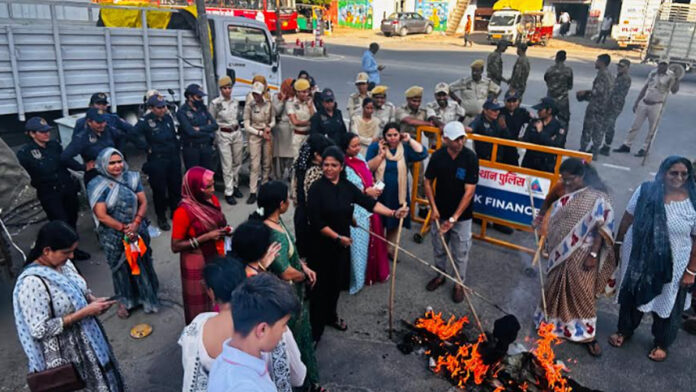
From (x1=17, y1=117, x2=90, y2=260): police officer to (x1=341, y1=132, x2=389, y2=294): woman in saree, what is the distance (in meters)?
3.37

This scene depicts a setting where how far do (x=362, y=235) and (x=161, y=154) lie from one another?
3201 mm

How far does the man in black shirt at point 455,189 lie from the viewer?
4910 millimetres

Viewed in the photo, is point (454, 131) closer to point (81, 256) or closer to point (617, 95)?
point (81, 256)

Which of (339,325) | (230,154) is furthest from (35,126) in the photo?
(339,325)

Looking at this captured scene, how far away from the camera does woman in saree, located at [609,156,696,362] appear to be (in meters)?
3.95

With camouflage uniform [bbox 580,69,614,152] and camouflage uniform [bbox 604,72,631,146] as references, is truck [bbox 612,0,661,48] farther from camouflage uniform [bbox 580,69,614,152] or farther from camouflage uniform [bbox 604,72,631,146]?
camouflage uniform [bbox 580,69,614,152]

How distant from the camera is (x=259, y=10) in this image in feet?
99.1

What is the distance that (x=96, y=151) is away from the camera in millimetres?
5781

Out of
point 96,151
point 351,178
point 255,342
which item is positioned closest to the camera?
point 255,342

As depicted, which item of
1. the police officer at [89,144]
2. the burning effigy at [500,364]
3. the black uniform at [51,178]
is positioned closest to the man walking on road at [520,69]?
the burning effigy at [500,364]

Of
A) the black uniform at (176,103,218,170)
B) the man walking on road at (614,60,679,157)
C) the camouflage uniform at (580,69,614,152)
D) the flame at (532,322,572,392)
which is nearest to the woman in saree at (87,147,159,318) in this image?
the black uniform at (176,103,218,170)

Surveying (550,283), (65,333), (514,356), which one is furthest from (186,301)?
(550,283)

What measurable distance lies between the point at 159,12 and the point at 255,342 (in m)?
9.37

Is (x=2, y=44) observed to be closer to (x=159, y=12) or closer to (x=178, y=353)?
(x=159, y=12)
